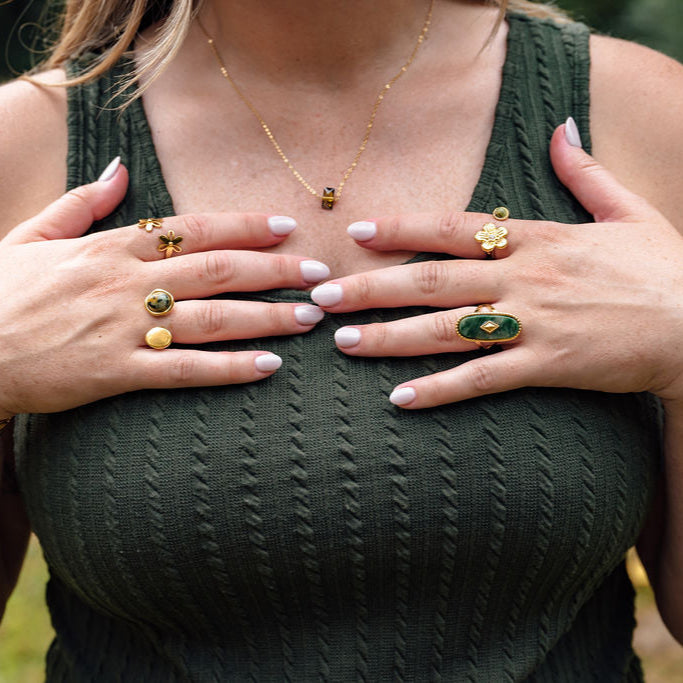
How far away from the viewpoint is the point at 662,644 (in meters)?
3.02

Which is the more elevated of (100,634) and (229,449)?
(229,449)

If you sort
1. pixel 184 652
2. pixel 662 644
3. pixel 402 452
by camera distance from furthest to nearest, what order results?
pixel 662 644
pixel 184 652
pixel 402 452

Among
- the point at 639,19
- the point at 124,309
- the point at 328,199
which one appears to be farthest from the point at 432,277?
the point at 639,19

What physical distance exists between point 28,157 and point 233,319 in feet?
1.51

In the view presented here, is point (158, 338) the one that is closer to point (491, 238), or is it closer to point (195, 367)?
point (195, 367)

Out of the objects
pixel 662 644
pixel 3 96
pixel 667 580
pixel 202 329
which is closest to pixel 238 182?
pixel 202 329

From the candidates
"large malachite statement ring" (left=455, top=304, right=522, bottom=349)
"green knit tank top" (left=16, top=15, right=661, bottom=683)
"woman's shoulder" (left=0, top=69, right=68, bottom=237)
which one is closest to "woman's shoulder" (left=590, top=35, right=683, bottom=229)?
"green knit tank top" (left=16, top=15, right=661, bottom=683)

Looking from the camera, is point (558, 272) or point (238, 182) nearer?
point (558, 272)

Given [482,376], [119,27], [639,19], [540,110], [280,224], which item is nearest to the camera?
[482,376]

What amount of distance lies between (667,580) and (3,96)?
1.43 m

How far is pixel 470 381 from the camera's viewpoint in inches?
47.6

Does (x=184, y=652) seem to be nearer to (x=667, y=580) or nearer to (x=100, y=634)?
(x=100, y=634)

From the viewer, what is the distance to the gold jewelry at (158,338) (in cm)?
123

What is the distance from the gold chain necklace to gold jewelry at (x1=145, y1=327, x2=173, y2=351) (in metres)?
0.35
